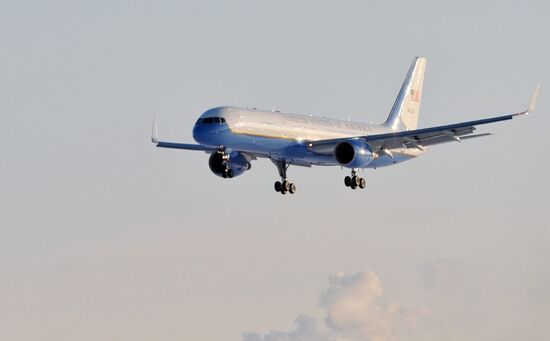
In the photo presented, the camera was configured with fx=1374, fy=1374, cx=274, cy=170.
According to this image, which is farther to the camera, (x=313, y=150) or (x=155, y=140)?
(x=155, y=140)

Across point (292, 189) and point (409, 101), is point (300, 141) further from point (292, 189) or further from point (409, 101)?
point (409, 101)

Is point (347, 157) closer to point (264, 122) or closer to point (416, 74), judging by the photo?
point (264, 122)

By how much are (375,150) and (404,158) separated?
5284 millimetres

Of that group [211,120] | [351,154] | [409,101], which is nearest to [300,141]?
[351,154]

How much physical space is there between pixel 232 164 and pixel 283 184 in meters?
4.01

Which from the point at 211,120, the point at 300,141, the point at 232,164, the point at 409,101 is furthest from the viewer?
the point at 409,101

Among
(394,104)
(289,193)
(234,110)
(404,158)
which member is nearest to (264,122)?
(234,110)

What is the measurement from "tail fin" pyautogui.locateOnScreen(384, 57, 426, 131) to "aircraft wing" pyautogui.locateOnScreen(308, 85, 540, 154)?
13.0 metres

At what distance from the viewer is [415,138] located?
96.4 metres

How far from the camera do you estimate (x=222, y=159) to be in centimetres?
9156

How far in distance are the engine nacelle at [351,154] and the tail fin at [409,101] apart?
16.7m

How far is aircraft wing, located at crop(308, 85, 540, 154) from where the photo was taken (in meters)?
92.3

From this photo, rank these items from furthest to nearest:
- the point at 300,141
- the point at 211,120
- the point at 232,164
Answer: the point at 232,164, the point at 300,141, the point at 211,120

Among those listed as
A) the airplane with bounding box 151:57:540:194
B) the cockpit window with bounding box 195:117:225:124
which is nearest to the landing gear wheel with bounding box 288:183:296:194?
the airplane with bounding box 151:57:540:194
